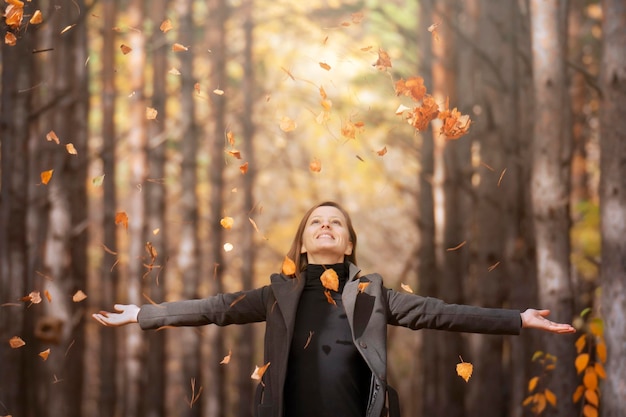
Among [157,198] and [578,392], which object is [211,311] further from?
[157,198]

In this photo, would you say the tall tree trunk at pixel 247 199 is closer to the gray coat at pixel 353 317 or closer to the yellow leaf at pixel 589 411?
the yellow leaf at pixel 589 411

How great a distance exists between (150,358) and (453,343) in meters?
5.91

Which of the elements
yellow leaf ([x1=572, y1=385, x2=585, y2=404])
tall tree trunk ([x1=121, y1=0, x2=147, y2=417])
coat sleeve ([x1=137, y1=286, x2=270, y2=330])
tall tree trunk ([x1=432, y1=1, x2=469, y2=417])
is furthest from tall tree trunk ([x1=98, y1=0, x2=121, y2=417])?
coat sleeve ([x1=137, y1=286, x2=270, y2=330])

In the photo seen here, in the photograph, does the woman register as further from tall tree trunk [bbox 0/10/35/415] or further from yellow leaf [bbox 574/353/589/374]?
tall tree trunk [bbox 0/10/35/415]

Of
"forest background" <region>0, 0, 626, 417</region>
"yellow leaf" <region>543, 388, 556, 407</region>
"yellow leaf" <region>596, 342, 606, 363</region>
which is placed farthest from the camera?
"yellow leaf" <region>543, 388, 556, 407</region>

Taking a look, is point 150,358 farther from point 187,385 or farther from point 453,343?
point 453,343

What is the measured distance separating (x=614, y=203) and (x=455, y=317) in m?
2.21

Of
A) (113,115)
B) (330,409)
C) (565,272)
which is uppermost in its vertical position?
(113,115)

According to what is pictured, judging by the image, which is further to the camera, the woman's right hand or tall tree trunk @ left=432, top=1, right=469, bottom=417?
tall tree trunk @ left=432, top=1, right=469, bottom=417

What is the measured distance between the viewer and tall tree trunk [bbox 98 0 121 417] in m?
14.0

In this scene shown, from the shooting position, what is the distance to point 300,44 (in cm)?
2903

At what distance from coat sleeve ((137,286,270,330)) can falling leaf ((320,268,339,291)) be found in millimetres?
300

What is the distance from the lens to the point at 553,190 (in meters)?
7.30

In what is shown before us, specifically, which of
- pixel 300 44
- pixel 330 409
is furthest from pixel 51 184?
pixel 300 44
